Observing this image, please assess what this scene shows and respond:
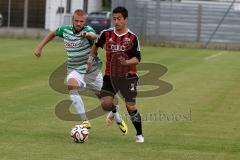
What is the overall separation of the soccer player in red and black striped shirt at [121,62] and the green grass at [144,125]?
0.53 metres

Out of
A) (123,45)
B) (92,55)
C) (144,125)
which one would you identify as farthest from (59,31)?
(144,125)

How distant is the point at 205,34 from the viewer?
4756cm

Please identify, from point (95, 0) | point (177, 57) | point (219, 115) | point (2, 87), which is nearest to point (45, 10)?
point (95, 0)

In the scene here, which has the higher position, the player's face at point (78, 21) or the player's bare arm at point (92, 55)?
the player's face at point (78, 21)

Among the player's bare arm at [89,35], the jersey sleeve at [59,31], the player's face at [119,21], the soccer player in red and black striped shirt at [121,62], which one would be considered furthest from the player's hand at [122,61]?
the jersey sleeve at [59,31]

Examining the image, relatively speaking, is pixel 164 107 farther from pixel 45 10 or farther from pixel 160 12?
pixel 45 10

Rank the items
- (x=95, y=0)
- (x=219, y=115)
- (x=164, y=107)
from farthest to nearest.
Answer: (x=95, y=0), (x=164, y=107), (x=219, y=115)

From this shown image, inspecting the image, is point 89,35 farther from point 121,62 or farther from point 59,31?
point 121,62

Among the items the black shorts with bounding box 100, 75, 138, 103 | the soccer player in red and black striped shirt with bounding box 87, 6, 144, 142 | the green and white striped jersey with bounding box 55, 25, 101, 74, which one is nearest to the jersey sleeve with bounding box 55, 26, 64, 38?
the green and white striped jersey with bounding box 55, 25, 101, 74

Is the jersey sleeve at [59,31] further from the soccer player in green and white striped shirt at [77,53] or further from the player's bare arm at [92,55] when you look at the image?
the player's bare arm at [92,55]

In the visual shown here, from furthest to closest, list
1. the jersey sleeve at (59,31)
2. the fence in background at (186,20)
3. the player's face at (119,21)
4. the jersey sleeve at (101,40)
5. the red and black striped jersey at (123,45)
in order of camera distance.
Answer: the fence in background at (186,20) < the jersey sleeve at (59,31) < the jersey sleeve at (101,40) < the red and black striped jersey at (123,45) < the player's face at (119,21)

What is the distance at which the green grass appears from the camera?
33.5 feet

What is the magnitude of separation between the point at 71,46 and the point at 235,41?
118ft

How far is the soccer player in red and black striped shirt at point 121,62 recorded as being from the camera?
36.6 feet
